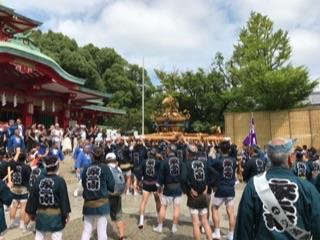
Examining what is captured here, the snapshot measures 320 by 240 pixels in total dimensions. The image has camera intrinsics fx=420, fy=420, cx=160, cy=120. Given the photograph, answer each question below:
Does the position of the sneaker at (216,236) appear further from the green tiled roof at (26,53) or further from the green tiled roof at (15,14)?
the green tiled roof at (15,14)

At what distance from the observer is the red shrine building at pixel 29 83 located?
868 inches

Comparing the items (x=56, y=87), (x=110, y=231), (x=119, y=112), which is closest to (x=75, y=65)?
(x=119, y=112)

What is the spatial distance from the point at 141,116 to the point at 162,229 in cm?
2710

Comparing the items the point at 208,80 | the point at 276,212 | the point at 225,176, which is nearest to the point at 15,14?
the point at 208,80

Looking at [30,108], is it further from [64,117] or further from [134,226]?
[134,226]

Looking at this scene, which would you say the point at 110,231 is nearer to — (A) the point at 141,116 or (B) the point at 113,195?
(B) the point at 113,195

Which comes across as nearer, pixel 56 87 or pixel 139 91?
pixel 56 87

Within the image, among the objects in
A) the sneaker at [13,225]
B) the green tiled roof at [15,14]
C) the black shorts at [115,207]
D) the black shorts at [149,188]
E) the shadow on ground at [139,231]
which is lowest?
the shadow on ground at [139,231]

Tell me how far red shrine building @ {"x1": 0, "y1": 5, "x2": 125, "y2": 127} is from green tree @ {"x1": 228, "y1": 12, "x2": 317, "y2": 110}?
1015cm

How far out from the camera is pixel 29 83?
78.8 feet

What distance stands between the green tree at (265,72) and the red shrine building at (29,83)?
1015 cm

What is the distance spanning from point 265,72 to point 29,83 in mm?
14497

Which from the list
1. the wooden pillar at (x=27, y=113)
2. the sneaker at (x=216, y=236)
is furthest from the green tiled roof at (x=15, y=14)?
the sneaker at (x=216, y=236)

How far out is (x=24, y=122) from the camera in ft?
79.2
